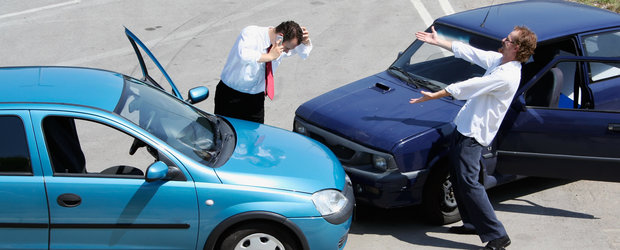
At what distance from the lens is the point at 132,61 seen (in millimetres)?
11203

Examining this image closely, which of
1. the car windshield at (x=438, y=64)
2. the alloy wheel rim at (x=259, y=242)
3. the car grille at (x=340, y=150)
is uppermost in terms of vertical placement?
the car windshield at (x=438, y=64)

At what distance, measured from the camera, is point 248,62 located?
675 centimetres

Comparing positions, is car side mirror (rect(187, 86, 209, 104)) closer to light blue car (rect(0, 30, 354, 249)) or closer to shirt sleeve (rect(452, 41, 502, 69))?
light blue car (rect(0, 30, 354, 249))

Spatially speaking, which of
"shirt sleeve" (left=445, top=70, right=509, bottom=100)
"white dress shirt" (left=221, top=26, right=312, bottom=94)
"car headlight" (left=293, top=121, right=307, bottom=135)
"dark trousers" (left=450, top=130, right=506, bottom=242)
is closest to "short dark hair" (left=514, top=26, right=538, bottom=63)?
"shirt sleeve" (left=445, top=70, right=509, bottom=100)

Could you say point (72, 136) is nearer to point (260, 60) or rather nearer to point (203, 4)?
point (260, 60)

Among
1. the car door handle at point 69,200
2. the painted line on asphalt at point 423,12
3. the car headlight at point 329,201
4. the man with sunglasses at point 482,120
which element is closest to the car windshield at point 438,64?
the man with sunglasses at point 482,120

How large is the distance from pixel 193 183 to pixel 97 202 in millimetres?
663

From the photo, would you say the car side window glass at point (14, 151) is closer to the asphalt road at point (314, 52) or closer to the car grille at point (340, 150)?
the car grille at point (340, 150)

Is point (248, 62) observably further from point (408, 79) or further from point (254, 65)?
point (408, 79)

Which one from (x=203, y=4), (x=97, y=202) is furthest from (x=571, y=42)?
(x=203, y=4)

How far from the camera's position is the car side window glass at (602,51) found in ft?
23.1

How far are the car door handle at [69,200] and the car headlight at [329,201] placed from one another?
1.64 m

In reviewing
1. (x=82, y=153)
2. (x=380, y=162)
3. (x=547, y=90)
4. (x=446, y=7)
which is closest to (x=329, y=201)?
(x=380, y=162)

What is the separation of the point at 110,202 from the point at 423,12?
10.1 metres
